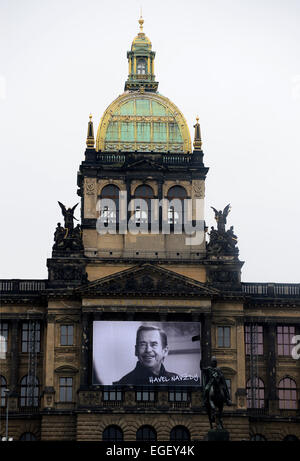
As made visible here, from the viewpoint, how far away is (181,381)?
9206 cm

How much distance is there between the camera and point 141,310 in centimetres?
9331

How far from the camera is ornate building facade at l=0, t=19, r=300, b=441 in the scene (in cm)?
9188

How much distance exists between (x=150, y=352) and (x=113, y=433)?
22.0 feet

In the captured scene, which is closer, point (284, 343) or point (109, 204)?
point (284, 343)

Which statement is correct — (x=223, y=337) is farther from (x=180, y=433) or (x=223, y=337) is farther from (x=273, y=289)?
(x=180, y=433)

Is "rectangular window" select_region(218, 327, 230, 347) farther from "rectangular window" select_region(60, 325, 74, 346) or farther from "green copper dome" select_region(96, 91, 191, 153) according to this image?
"green copper dome" select_region(96, 91, 191, 153)

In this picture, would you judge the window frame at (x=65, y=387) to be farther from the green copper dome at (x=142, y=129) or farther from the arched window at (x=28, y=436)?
the green copper dome at (x=142, y=129)

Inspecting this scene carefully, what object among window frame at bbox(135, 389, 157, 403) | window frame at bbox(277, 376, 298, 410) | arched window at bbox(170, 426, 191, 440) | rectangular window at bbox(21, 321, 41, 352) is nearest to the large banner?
window frame at bbox(135, 389, 157, 403)

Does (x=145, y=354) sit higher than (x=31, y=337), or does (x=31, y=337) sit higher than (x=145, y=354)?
(x=31, y=337)

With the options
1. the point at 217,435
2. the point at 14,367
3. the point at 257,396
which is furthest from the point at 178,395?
the point at 217,435

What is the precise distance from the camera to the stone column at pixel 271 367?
95.3 m

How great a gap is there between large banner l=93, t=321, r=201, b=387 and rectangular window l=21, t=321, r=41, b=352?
18.8ft
